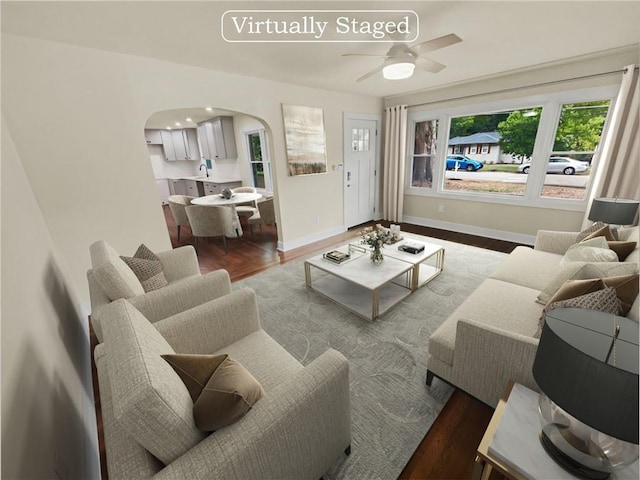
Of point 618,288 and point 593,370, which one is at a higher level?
point 593,370

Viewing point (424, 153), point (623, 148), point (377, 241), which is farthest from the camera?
point (424, 153)

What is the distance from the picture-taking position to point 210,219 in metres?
3.92

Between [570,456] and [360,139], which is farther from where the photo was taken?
[360,139]

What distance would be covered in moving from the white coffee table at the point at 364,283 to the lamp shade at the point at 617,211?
5.45 ft

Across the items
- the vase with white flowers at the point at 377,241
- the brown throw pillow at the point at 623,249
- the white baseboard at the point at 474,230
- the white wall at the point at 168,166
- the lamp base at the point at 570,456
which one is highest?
the white wall at the point at 168,166

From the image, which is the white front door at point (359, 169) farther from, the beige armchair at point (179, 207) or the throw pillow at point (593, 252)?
the throw pillow at point (593, 252)

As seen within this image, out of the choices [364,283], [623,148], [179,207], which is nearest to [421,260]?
[364,283]

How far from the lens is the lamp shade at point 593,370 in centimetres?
65

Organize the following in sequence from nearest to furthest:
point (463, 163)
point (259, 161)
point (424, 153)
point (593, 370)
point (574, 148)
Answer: point (593, 370) → point (574, 148) → point (463, 163) → point (424, 153) → point (259, 161)

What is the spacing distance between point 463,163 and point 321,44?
11.7ft

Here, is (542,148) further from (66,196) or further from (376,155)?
(66,196)

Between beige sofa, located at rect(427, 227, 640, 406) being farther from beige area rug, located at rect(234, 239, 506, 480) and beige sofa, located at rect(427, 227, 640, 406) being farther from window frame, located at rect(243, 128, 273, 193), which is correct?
window frame, located at rect(243, 128, 273, 193)

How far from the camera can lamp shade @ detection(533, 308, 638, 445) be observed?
25.7 inches

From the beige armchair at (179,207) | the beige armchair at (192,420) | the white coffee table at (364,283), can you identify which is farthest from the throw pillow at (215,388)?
the beige armchair at (179,207)
